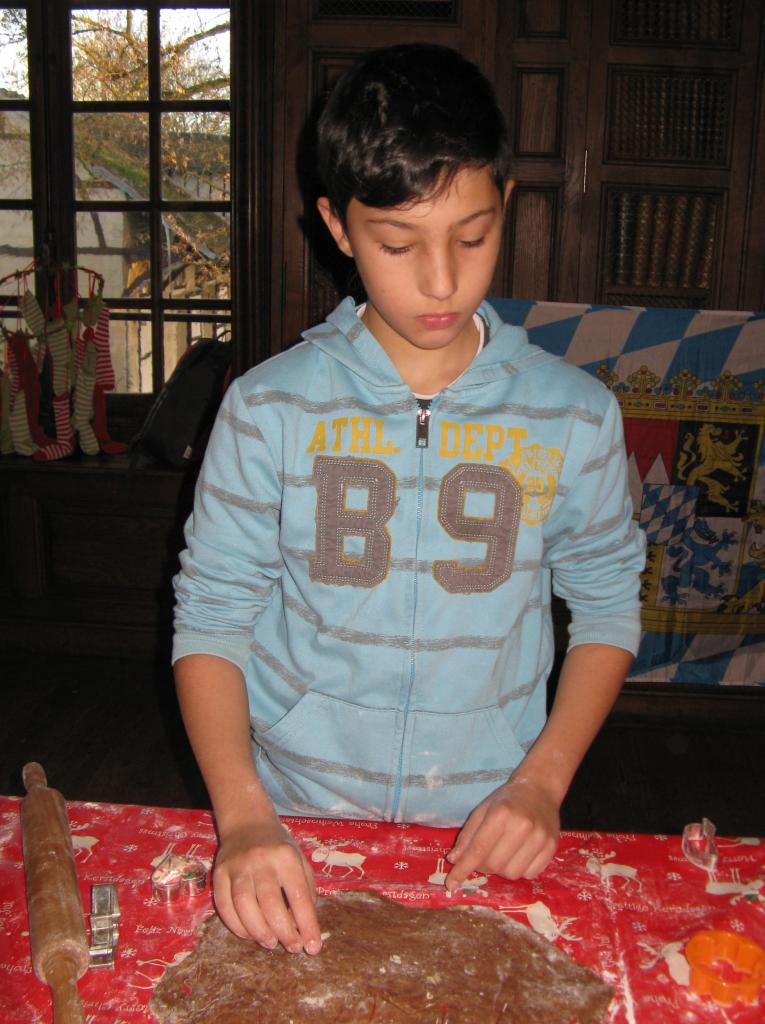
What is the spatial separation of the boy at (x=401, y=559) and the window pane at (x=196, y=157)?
8.69 ft

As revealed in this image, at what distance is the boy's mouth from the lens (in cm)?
87

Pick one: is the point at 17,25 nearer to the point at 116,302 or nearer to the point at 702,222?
the point at 116,302

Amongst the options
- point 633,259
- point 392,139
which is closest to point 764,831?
point 633,259

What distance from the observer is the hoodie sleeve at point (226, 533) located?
936 millimetres

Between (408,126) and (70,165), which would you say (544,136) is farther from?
(408,126)

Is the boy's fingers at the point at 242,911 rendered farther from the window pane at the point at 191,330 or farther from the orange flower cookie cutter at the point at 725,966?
the window pane at the point at 191,330

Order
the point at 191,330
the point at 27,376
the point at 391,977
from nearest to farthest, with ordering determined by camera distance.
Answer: the point at 391,977 < the point at 27,376 < the point at 191,330

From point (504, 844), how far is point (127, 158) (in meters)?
3.21

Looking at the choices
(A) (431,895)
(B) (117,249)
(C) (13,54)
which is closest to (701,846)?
(A) (431,895)

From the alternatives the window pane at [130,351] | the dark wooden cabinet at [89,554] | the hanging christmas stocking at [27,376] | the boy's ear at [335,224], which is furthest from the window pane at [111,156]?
the boy's ear at [335,224]

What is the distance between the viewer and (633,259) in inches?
109

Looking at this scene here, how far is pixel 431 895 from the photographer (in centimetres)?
79

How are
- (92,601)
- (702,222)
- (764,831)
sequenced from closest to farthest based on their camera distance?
1. (764,831)
2. (702,222)
3. (92,601)

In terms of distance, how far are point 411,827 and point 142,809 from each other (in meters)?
0.25
